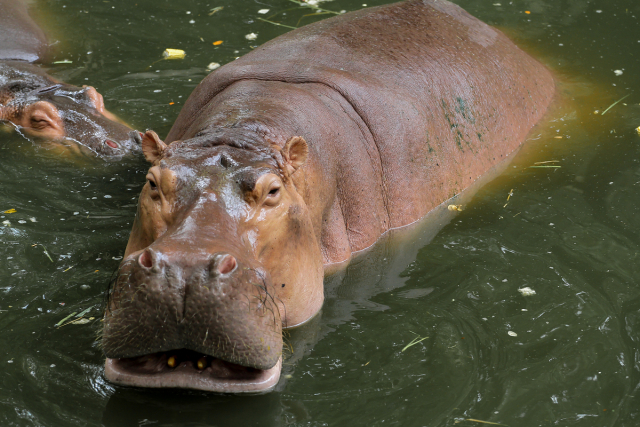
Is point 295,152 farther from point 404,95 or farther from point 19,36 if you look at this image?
point 19,36

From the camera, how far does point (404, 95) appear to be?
5.20m

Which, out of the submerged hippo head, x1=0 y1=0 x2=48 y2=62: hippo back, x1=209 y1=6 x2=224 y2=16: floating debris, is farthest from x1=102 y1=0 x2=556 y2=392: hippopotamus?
x1=209 y1=6 x2=224 y2=16: floating debris

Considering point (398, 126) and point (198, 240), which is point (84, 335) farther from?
point (398, 126)

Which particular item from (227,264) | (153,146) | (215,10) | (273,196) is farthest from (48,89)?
(227,264)

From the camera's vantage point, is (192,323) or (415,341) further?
(415,341)

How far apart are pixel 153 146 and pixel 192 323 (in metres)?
1.17

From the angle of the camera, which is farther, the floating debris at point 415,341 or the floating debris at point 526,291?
the floating debris at point 526,291

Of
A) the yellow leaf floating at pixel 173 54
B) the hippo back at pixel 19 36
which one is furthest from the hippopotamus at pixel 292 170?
the hippo back at pixel 19 36

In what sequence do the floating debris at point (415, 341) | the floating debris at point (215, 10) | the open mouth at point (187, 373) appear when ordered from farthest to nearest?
the floating debris at point (215, 10) < the floating debris at point (415, 341) < the open mouth at point (187, 373)

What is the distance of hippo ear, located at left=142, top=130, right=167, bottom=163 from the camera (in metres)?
3.82

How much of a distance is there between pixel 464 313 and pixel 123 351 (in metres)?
1.90

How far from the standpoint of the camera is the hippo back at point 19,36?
763 centimetres

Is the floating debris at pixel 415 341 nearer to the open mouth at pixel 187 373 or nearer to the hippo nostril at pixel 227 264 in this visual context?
the open mouth at pixel 187 373

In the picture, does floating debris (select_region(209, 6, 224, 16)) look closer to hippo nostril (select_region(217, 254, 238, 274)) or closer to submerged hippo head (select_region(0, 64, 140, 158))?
submerged hippo head (select_region(0, 64, 140, 158))
